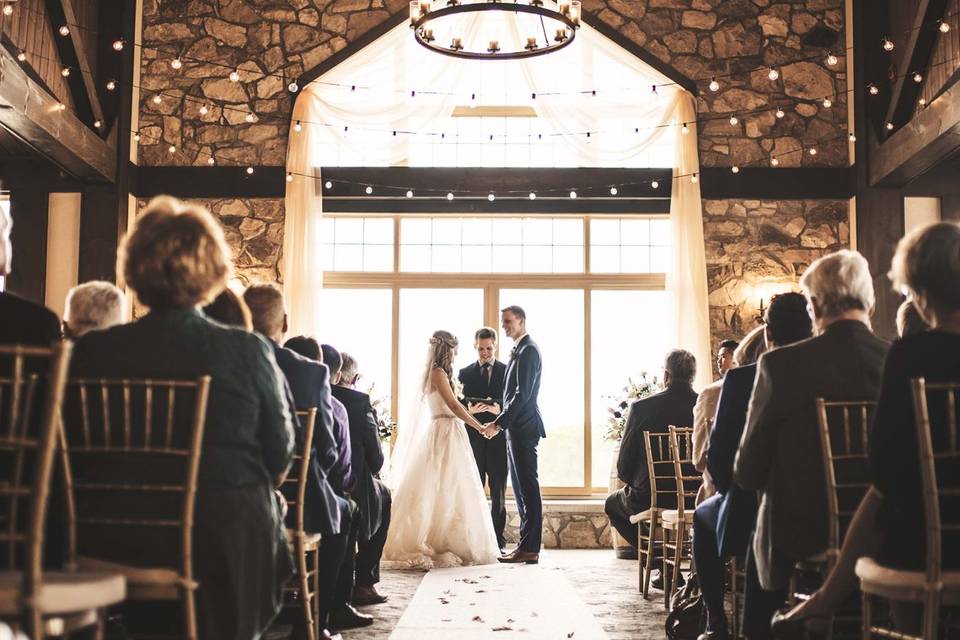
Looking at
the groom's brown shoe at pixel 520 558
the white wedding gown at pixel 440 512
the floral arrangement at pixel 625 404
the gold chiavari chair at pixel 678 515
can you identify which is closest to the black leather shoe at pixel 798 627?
the gold chiavari chair at pixel 678 515

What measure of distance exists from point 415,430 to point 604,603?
7.61ft

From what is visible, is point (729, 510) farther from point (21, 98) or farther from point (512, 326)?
point (21, 98)

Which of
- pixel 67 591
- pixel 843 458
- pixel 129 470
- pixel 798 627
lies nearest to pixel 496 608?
pixel 798 627

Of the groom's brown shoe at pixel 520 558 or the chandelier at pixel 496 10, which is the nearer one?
the chandelier at pixel 496 10

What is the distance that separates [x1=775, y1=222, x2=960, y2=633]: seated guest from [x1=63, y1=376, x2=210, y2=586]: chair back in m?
1.67

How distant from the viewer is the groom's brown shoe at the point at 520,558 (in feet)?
23.7

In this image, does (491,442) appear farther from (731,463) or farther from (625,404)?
(731,463)

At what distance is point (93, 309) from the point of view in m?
3.28

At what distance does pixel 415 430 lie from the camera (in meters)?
7.38

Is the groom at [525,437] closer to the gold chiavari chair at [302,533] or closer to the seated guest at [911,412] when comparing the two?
the gold chiavari chair at [302,533]

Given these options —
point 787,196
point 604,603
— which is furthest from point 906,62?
point 604,603

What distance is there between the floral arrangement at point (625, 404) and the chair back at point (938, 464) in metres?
5.68

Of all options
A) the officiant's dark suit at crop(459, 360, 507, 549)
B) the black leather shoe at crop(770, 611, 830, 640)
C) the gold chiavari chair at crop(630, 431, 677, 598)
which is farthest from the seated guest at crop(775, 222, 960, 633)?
the officiant's dark suit at crop(459, 360, 507, 549)

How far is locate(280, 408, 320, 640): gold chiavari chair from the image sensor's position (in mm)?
3498
